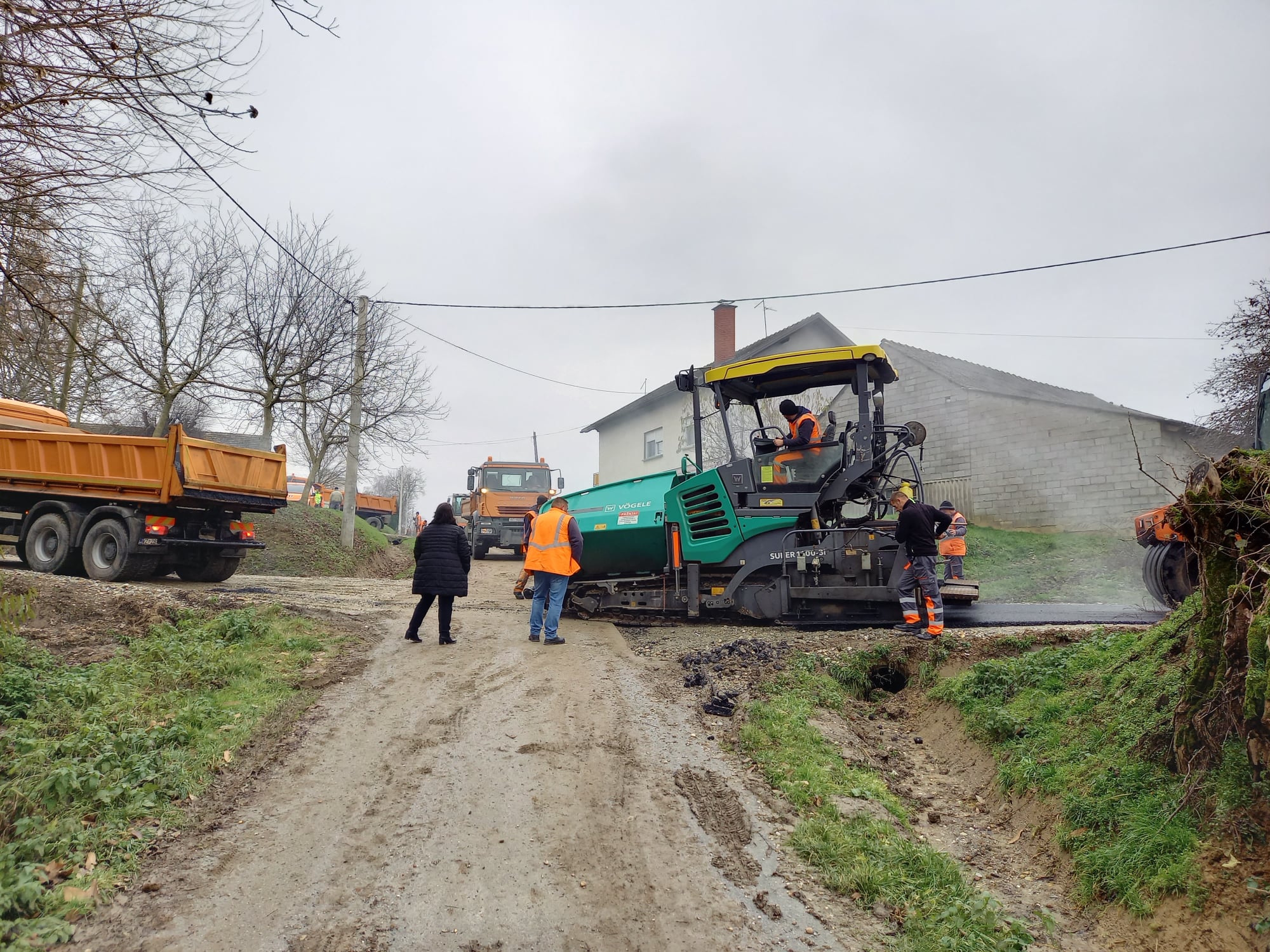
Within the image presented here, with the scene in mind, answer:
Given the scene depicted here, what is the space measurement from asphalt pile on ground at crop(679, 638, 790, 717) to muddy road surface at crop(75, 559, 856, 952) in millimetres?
387

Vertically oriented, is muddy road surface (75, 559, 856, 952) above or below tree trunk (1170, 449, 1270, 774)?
below

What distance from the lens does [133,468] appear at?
12.4 meters

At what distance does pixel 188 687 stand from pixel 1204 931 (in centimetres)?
635

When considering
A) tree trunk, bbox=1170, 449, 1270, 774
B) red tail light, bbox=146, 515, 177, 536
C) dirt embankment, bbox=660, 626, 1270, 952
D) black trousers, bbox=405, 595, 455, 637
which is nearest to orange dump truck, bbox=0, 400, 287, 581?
red tail light, bbox=146, 515, 177, 536

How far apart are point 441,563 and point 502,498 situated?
15542 millimetres

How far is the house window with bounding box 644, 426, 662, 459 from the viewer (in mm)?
32781

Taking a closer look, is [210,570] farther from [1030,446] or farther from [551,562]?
[1030,446]

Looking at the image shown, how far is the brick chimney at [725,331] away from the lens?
2844cm

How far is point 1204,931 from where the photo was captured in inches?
122

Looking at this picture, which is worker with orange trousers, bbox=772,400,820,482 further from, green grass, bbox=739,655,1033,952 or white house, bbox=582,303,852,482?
white house, bbox=582,303,852,482

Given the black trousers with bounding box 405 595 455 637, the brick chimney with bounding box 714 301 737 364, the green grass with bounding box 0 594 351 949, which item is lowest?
the green grass with bounding box 0 594 351 949

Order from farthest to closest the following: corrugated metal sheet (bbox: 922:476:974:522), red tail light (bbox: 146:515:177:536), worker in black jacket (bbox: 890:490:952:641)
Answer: corrugated metal sheet (bbox: 922:476:974:522) → red tail light (bbox: 146:515:177:536) → worker in black jacket (bbox: 890:490:952:641)

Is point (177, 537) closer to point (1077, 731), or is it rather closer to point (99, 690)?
point (99, 690)

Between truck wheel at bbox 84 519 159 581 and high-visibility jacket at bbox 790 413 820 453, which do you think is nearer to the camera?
high-visibility jacket at bbox 790 413 820 453
